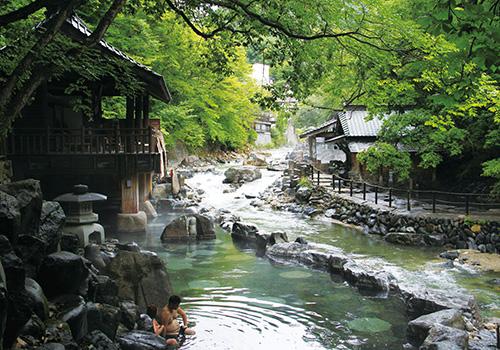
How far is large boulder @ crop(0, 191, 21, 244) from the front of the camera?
5.72m

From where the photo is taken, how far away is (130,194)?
664 inches

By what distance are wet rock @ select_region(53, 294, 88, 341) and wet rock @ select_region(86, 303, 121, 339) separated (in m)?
0.15

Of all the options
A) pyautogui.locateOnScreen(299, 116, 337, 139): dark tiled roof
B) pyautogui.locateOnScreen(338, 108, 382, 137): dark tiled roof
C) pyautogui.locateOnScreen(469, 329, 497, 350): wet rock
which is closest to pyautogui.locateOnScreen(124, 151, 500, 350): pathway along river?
pyautogui.locateOnScreen(469, 329, 497, 350): wet rock

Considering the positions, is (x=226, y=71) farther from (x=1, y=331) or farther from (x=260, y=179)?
(x=260, y=179)

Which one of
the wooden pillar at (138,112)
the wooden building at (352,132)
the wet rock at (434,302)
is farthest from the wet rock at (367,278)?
the wooden building at (352,132)

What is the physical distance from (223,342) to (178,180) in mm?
21299

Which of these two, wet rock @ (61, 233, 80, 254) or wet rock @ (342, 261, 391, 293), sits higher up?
wet rock @ (61, 233, 80, 254)

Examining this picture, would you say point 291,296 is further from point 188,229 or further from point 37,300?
point 188,229

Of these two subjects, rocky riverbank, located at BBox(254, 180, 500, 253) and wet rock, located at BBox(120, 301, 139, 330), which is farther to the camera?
rocky riverbank, located at BBox(254, 180, 500, 253)

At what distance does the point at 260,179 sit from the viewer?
3566 cm

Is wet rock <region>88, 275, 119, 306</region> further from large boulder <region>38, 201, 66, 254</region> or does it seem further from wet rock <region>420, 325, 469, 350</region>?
wet rock <region>420, 325, 469, 350</region>

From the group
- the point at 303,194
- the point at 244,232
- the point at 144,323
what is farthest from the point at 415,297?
the point at 303,194

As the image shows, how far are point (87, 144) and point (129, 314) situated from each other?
8658mm

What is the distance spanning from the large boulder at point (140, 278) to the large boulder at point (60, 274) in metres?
2.37
